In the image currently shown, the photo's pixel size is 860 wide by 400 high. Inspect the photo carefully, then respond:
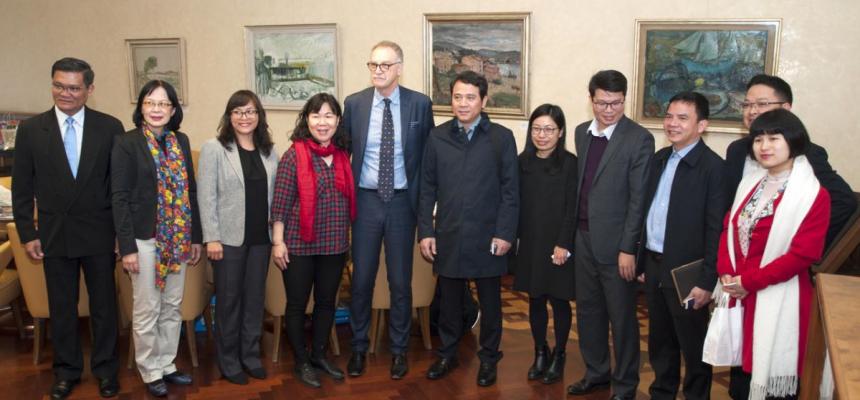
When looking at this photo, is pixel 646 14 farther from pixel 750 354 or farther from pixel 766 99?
pixel 750 354

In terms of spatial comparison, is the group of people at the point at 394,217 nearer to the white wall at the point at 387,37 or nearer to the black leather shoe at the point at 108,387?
the black leather shoe at the point at 108,387

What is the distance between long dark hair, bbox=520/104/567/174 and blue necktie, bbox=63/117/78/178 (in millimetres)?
2114

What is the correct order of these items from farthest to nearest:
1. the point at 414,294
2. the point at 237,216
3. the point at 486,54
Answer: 1. the point at 486,54
2. the point at 414,294
3. the point at 237,216

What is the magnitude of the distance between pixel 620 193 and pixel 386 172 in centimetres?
114

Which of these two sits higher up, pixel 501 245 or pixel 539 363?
pixel 501 245

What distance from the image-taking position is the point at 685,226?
112 inches

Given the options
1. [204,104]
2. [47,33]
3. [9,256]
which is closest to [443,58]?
[204,104]

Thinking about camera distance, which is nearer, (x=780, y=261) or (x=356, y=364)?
(x=780, y=261)

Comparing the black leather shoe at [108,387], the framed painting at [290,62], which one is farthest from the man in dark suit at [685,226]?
the framed painting at [290,62]

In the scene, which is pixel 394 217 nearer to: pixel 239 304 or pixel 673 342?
pixel 239 304

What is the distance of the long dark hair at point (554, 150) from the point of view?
10.6 feet

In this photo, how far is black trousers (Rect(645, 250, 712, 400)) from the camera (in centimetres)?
294

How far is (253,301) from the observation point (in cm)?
345


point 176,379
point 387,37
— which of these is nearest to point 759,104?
point 176,379
